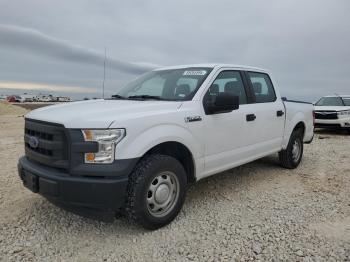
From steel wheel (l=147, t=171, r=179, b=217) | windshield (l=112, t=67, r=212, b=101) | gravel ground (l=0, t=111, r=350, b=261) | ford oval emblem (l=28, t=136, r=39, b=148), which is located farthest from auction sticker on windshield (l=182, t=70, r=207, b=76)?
ford oval emblem (l=28, t=136, r=39, b=148)

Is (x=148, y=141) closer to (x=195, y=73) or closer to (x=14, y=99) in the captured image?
(x=195, y=73)

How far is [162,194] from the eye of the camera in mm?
3594

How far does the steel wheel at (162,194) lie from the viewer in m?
3.51

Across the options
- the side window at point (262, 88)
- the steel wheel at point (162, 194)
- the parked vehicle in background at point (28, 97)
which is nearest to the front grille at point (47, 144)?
the steel wheel at point (162, 194)

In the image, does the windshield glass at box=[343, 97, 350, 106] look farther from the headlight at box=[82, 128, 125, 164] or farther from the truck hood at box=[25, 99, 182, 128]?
the headlight at box=[82, 128, 125, 164]

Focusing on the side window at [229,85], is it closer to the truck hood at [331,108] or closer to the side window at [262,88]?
the side window at [262,88]

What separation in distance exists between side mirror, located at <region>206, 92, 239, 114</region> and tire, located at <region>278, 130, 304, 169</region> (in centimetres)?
259

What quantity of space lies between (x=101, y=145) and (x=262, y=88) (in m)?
3.30

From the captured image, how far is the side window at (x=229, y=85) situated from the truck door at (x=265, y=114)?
0.22m

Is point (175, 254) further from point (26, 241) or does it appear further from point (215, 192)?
point (215, 192)

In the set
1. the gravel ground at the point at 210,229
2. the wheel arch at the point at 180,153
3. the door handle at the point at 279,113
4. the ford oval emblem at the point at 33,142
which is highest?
the door handle at the point at 279,113

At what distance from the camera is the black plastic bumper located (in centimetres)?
305

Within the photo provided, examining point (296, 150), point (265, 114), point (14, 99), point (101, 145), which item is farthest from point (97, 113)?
point (14, 99)

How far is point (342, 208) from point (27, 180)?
3851 millimetres
